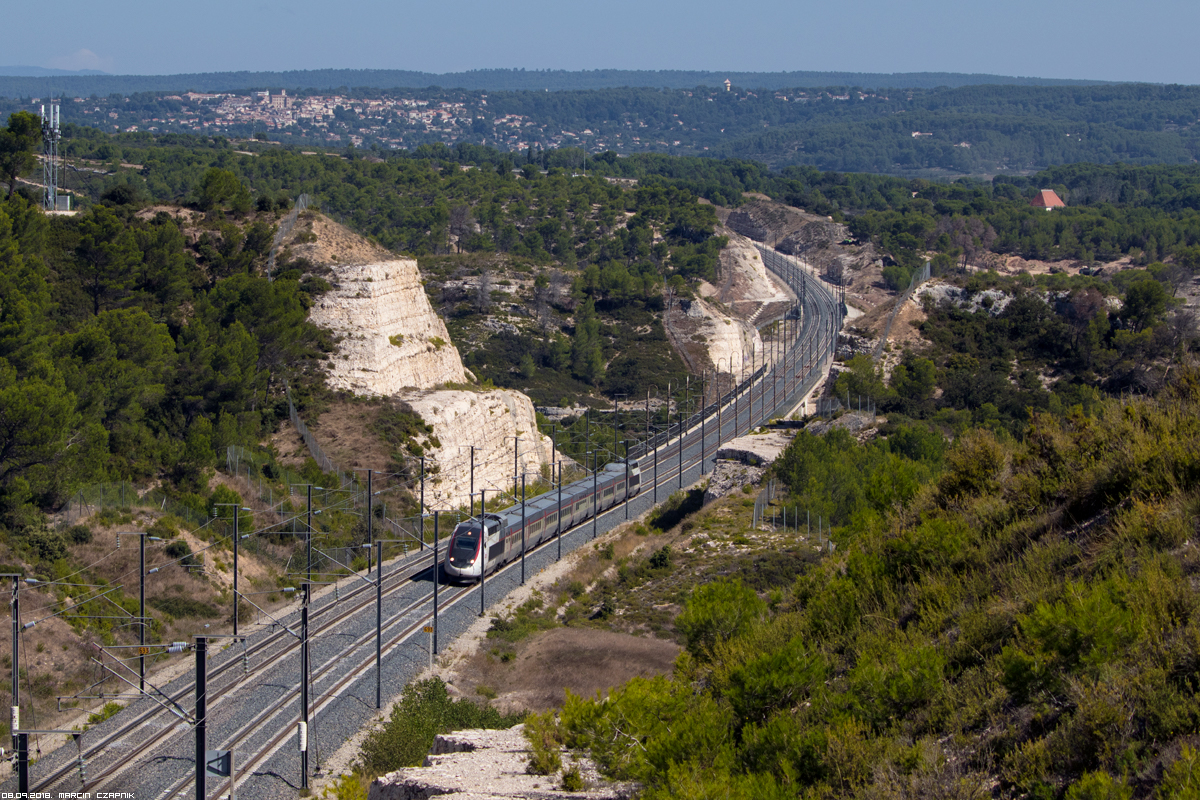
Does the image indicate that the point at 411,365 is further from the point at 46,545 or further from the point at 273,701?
the point at 273,701

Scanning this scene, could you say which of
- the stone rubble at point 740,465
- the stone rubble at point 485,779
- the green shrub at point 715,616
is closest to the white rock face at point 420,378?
the stone rubble at point 740,465

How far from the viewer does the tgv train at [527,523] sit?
4475 cm

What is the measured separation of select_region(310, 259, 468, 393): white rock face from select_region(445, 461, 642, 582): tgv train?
15182 millimetres

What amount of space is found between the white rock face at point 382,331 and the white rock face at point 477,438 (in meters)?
2.38

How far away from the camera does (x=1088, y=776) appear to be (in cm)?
992

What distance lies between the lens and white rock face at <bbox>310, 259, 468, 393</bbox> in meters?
70.0

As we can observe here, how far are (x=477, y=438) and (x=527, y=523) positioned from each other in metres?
20.4

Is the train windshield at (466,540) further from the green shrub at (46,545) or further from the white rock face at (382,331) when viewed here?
the white rock face at (382,331)

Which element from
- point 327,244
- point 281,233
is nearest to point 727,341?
point 327,244

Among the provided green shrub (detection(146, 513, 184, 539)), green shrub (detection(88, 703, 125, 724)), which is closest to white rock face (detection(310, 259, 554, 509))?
green shrub (detection(146, 513, 184, 539))

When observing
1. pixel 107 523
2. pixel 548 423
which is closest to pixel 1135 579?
pixel 107 523

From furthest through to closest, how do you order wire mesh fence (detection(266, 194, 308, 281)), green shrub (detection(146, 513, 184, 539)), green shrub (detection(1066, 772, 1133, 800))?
wire mesh fence (detection(266, 194, 308, 281))
green shrub (detection(146, 513, 184, 539))
green shrub (detection(1066, 772, 1133, 800))

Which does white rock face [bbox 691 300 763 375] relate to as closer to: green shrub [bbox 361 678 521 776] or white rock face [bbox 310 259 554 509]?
white rock face [bbox 310 259 554 509]

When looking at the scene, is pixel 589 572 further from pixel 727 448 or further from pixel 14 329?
pixel 14 329
